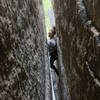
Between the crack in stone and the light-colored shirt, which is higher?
the crack in stone

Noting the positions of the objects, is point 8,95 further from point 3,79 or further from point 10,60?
point 10,60

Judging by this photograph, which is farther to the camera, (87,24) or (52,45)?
(52,45)

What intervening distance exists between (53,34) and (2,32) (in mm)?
3222

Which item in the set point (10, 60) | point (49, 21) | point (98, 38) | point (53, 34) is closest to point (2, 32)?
point (10, 60)

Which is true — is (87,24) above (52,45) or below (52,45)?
above

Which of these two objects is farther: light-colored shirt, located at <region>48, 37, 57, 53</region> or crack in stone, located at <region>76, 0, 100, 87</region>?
light-colored shirt, located at <region>48, 37, 57, 53</region>

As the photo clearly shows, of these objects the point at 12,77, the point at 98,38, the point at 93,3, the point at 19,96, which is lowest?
the point at 19,96

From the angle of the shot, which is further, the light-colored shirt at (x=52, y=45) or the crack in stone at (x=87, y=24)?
the light-colored shirt at (x=52, y=45)

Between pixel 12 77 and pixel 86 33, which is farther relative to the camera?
pixel 86 33

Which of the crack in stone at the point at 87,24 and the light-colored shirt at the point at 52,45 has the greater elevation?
the crack in stone at the point at 87,24

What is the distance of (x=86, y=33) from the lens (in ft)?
3.48

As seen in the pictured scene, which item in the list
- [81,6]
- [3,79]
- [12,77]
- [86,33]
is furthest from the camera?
[81,6]

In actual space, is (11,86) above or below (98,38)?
below

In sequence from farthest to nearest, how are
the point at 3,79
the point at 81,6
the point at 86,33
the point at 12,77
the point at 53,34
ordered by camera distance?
1. the point at 53,34
2. the point at 81,6
3. the point at 86,33
4. the point at 12,77
5. the point at 3,79
